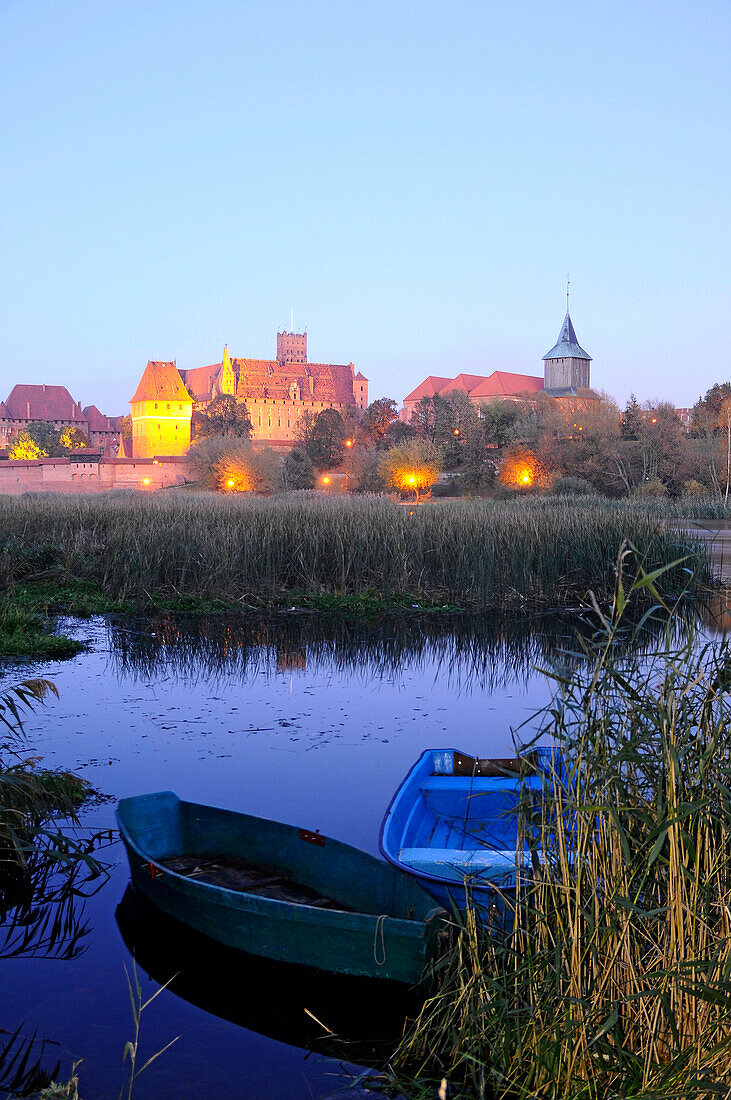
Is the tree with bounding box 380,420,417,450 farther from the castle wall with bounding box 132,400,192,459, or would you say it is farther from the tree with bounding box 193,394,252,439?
the castle wall with bounding box 132,400,192,459

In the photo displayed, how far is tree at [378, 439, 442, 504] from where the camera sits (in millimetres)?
42281

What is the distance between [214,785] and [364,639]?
4.92m

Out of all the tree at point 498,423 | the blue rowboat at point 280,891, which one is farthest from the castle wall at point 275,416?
the blue rowboat at point 280,891

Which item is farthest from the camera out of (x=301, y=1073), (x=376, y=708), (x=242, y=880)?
(x=376, y=708)

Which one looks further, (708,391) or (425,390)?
(425,390)

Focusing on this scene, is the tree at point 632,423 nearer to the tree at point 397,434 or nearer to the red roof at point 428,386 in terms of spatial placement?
the tree at point 397,434

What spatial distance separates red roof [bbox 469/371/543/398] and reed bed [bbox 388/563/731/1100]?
269 ft

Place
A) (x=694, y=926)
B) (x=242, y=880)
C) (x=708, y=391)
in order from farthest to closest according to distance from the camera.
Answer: (x=708, y=391) → (x=242, y=880) → (x=694, y=926)

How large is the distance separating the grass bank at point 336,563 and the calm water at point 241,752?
104 cm

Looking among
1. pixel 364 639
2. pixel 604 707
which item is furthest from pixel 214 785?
pixel 364 639

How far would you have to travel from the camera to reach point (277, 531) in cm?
1286


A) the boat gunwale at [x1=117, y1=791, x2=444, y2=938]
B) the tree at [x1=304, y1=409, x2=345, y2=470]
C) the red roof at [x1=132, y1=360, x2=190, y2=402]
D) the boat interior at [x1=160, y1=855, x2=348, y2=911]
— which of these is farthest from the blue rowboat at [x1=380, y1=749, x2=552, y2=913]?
the red roof at [x1=132, y1=360, x2=190, y2=402]

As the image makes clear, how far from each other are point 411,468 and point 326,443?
1183 cm

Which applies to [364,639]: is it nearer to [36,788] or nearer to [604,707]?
[36,788]
